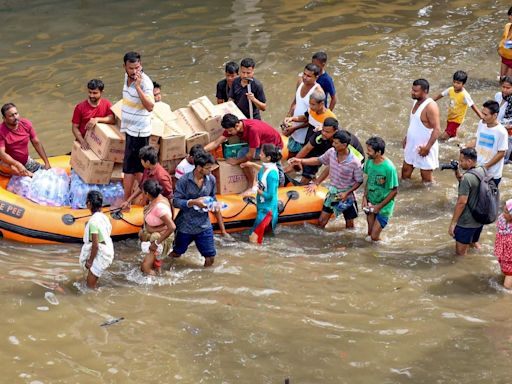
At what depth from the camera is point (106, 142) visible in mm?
9234

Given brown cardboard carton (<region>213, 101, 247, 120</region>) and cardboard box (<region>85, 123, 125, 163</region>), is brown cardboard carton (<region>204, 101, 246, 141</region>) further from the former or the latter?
cardboard box (<region>85, 123, 125, 163</region>)

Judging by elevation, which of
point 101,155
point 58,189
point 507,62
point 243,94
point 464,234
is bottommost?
point 464,234

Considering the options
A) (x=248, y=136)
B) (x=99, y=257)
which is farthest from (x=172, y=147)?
(x=99, y=257)

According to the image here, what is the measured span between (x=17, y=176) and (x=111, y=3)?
913cm

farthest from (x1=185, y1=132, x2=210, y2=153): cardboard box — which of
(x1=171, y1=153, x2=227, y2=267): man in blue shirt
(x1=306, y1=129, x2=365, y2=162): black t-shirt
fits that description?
(x1=306, y1=129, x2=365, y2=162): black t-shirt

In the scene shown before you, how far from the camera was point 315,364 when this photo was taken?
702 cm

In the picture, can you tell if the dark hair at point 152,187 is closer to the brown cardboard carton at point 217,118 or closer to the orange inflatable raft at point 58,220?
the orange inflatable raft at point 58,220

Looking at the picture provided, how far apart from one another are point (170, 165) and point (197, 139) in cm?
42

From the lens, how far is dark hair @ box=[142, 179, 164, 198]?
320 inches

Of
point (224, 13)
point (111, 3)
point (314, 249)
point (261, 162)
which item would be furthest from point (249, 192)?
point (111, 3)

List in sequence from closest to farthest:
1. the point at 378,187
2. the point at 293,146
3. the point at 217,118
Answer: the point at 378,187 → the point at 217,118 → the point at 293,146

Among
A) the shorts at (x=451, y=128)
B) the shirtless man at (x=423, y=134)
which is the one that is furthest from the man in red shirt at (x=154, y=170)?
the shorts at (x=451, y=128)

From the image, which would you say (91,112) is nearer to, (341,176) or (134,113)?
(134,113)

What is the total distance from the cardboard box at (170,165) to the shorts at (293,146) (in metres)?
1.84
